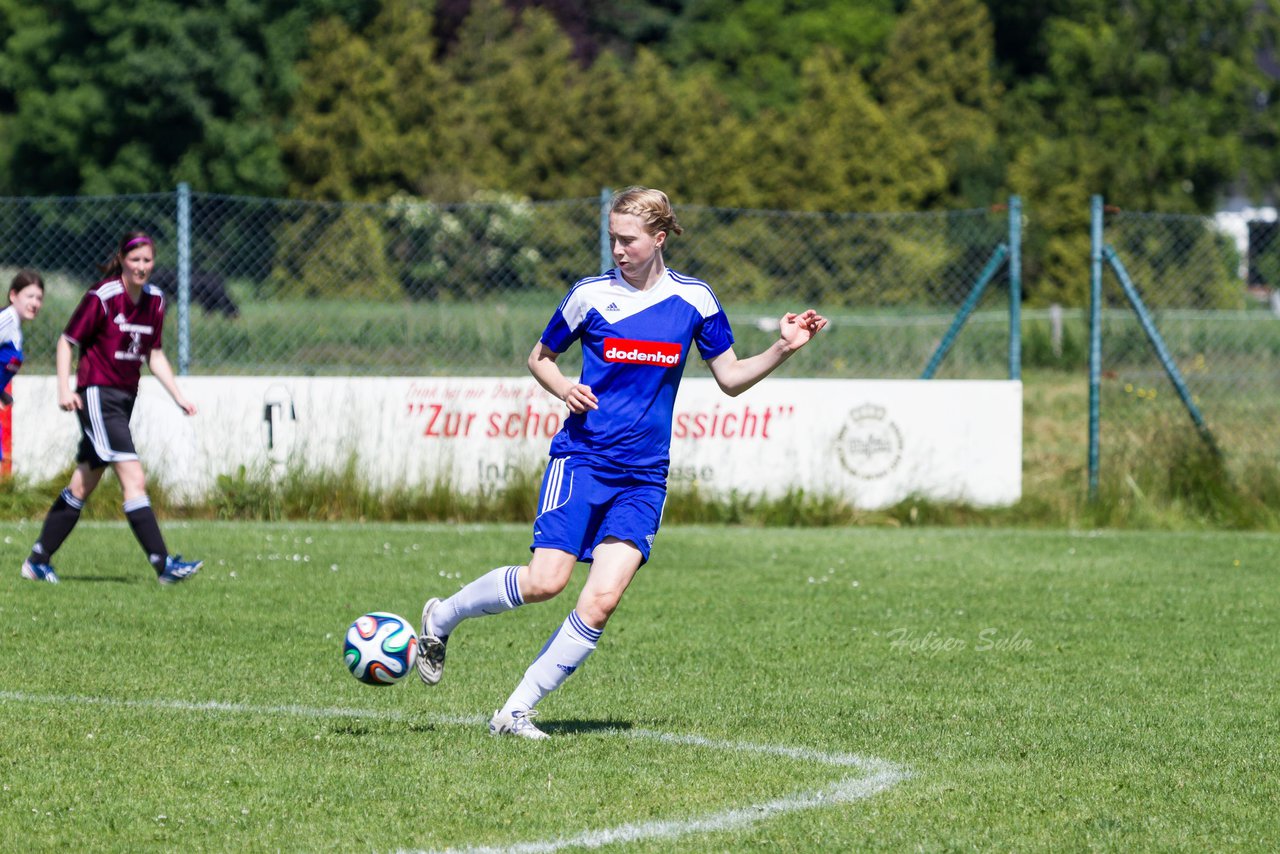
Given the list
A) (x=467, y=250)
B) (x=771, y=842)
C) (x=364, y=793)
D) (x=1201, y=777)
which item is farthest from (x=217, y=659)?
(x=467, y=250)

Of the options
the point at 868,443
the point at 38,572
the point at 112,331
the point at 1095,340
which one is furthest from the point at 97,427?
the point at 1095,340

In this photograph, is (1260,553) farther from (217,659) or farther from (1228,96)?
(1228,96)

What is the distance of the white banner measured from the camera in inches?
526

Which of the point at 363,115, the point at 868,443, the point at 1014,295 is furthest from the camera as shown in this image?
the point at 363,115

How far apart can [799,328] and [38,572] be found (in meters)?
5.27

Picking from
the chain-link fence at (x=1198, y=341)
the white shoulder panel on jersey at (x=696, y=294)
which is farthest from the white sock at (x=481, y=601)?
the chain-link fence at (x=1198, y=341)

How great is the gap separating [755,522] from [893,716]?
282 inches

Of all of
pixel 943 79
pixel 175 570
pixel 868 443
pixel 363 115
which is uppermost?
pixel 943 79

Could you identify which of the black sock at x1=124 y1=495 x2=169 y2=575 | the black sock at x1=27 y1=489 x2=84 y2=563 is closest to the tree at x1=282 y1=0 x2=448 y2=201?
the black sock at x1=27 y1=489 x2=84 y2=563

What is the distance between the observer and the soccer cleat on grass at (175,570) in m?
9.62

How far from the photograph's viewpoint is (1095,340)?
1441 centimetres

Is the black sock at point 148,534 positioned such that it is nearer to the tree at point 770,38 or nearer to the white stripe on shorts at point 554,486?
the white stripe on shorts at point 554,486

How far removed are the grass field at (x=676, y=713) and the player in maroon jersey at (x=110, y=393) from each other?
0.23m

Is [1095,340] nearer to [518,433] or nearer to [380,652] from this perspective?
[518,433]
